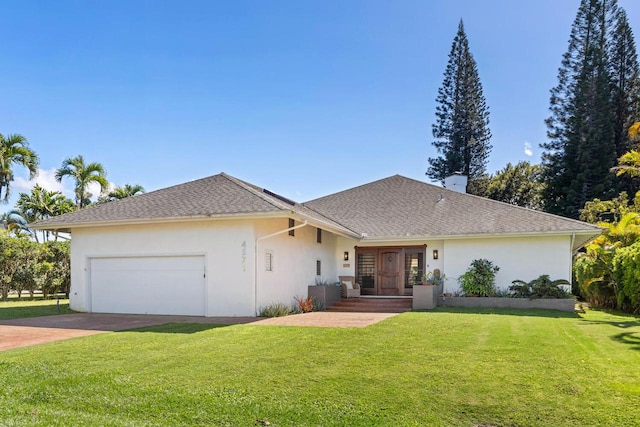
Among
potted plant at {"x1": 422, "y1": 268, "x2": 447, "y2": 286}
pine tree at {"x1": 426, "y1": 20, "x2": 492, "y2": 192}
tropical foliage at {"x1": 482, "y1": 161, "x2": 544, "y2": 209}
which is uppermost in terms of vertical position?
pine tree at {"x1": 426, "y1": 20, "x2": 492, "y2": 192}

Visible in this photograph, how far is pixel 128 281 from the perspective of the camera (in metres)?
13.4

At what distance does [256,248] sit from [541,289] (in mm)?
9639

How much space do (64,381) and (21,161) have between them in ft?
67.9

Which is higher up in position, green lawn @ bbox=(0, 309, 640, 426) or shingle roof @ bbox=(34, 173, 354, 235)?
shingle roof @ bbox=(34, 173, 354, 235)

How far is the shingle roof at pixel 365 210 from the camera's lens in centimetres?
1266

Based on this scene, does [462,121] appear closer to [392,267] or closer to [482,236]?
[392,267]

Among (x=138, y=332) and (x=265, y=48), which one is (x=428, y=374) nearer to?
(x=138, y=332)

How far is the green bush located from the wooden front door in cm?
720

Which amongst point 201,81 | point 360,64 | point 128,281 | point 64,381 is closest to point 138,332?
point 64,381

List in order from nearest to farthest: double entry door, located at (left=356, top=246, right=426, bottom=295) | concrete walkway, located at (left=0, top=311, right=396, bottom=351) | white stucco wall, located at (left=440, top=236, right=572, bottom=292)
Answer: concrete walkway, located at (left=0, top=311, right=396, bottom=351), white stucco wall, located at (left=440, top=236, right=572, bottom=292), double entry door, located at (left=356, top=246, right=426, bottom=295)

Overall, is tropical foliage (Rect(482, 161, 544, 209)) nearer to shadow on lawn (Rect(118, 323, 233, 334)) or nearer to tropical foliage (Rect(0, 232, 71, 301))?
tropical foliage (Rect(0, 232, 71, 301))

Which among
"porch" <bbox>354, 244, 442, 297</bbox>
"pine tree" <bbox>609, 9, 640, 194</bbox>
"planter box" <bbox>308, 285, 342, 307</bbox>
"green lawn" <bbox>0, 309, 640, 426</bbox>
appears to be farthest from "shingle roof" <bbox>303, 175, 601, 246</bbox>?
"pine tree" <bbox>609, 9, 640, 194</bbox>

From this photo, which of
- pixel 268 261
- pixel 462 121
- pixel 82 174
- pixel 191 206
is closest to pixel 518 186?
pixel 462 121

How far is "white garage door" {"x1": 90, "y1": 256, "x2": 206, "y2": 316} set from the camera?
1263 centimetres
